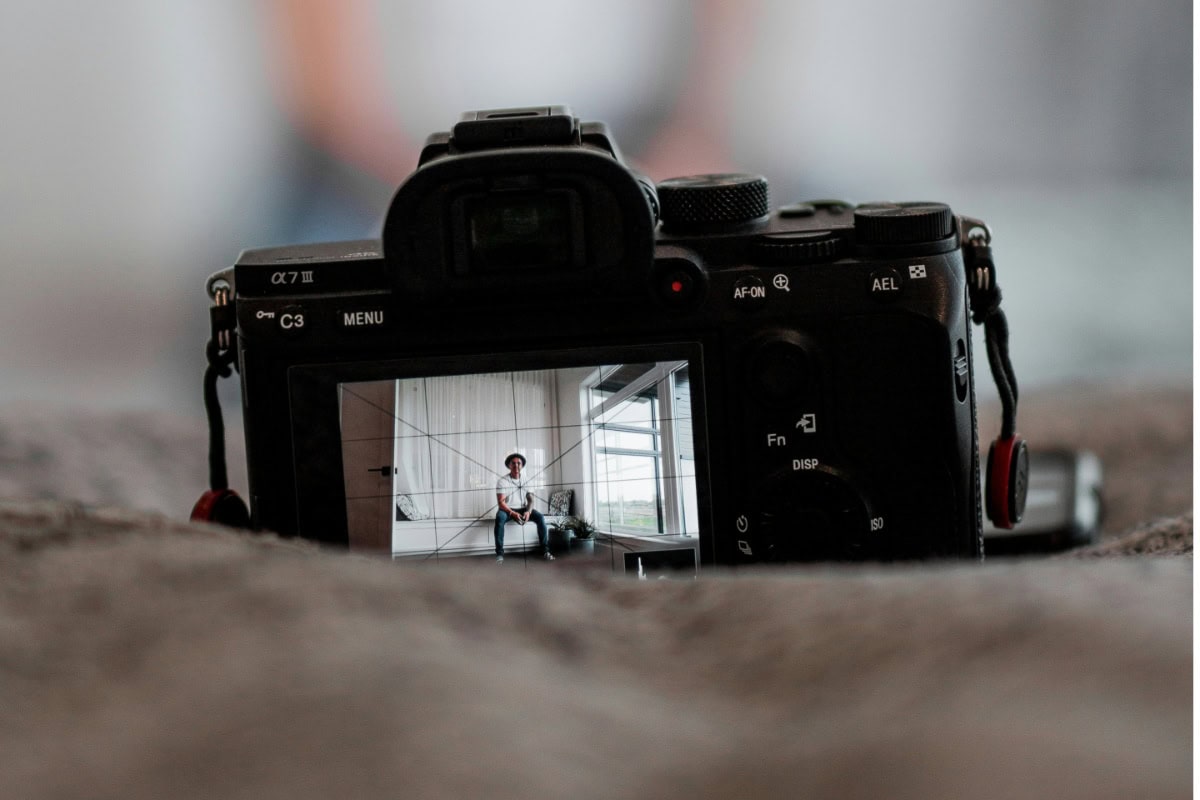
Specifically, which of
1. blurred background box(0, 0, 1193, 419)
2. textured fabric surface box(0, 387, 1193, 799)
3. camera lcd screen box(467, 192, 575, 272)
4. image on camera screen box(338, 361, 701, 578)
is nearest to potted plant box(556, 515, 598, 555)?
image on camera screen box(338, 361, 701, 578)

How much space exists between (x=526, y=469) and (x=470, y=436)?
0.03 meters

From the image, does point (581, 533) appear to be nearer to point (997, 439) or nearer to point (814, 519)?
point (814, 519)

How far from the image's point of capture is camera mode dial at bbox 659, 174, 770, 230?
570 mm

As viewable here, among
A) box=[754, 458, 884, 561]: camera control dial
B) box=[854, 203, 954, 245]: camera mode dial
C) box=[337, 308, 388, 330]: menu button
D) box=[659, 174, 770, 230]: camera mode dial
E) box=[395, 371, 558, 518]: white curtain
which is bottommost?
box=[754, 458, 884, 561]: camera control dial

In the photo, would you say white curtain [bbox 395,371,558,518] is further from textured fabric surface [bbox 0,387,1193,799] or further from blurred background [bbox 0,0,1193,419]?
blurred background [bbox 0,0,1193,419]

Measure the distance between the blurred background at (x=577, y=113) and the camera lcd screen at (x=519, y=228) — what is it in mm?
539

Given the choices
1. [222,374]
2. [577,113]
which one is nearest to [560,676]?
[222,374]

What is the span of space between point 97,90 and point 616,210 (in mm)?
707

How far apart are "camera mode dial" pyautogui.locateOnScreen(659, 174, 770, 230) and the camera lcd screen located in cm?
6

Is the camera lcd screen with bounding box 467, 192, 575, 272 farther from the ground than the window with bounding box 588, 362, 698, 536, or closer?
farther from the ground

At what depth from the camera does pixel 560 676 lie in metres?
0.20

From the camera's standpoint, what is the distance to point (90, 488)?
2.60ft

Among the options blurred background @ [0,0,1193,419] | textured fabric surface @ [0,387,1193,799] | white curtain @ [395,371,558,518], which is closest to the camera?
textured fabric surface @ [0,387,1193,799]

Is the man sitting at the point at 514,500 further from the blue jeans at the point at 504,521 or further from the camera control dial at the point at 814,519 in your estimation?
the camera control dial at the point at 814,519
